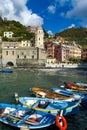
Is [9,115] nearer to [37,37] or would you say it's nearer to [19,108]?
[19,108]

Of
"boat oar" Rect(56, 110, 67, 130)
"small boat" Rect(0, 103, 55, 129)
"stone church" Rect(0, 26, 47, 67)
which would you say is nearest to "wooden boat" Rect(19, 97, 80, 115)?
"small boat" Rect(0, 103, 55, 129)

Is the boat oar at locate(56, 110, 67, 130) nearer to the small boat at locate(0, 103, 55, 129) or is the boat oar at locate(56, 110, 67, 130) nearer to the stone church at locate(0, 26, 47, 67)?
the small boat at locate(0, 103, 55, 129)

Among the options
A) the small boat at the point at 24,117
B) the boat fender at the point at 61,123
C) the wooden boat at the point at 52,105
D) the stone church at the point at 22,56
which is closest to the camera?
the boat fender at the point at 61,123

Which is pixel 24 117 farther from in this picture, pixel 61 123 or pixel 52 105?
pixel 52 105

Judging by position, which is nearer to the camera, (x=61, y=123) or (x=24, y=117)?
(x=61, y=123)

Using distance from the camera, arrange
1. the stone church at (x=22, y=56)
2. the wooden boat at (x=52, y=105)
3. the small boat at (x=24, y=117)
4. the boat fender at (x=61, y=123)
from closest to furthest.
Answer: the boat fender at (x=61, y=123) → the small boat at (x=24, y=117) → the wooden boat at (x=52, y=105) → the stone church at (x=22, y=56)

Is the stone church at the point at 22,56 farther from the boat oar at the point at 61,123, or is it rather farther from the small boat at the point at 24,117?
the boat oar at the point at 61,123

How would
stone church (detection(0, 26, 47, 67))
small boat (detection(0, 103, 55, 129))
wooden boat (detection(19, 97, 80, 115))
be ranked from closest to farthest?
1. small boat (detection(0, 103, 55, 129))
2. wooden boat (detection(19, 97, 80, 115))
3. stone church (detection(0, 26, 47, 67))

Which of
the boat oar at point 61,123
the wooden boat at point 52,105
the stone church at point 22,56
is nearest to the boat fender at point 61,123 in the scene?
the boat oar at point 61,123

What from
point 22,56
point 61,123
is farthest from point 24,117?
point 22,56

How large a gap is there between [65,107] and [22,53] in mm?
85158

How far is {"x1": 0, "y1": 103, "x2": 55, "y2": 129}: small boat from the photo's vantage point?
17.9 metres

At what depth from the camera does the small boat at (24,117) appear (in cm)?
1794

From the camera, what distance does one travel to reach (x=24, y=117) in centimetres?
1936
